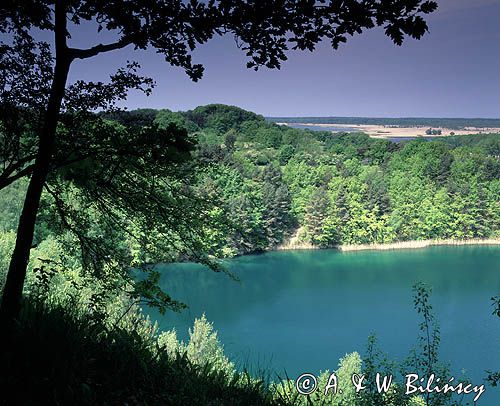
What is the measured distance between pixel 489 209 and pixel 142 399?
4490cm

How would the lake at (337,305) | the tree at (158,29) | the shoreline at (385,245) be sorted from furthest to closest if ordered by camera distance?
the shoreline at (385,245), the lake at (337,305), the tree at (158,29)

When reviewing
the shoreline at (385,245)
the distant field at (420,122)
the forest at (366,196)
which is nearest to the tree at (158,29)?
the forest at (366,196)

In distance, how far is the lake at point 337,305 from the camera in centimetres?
1792

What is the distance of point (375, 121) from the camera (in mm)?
129750

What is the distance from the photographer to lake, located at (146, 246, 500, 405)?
17.9 m

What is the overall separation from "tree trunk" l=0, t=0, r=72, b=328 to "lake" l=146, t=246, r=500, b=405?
1005 cm

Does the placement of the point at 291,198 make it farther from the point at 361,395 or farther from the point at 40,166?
the point at 40,166

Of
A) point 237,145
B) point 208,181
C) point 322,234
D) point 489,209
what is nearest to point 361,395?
point 208,181

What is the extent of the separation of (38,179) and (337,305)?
2327cm

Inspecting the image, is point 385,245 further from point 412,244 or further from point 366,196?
point 366,196

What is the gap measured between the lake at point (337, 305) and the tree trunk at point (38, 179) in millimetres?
10045

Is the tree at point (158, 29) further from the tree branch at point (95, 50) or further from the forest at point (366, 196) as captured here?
the forest at point (366, 196)

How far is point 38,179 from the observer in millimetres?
2576

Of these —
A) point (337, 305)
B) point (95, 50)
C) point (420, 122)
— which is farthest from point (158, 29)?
point (420, 122)
